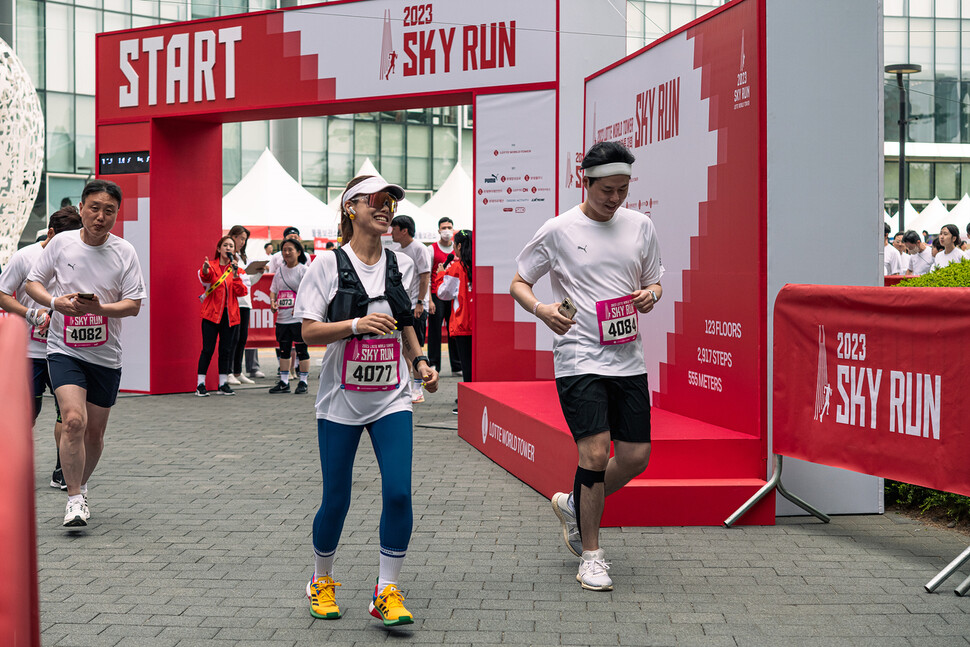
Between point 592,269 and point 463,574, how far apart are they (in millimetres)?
1611

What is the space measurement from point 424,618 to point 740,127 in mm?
3645

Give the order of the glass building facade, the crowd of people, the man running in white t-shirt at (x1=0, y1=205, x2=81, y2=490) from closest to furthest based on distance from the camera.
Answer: the man running in white t-shirt at (x1=0, y1=205, x2=81, y2=490)
the crowd of people
the glass building facade

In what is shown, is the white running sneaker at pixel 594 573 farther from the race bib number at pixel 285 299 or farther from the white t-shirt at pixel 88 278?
the race bib number at pixel 285 299

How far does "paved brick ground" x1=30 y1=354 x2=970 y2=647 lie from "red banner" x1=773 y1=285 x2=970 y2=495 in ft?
1.71

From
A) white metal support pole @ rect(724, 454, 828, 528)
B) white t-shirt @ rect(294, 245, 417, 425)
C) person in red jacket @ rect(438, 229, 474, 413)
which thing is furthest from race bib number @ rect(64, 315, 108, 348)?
person in red jacket @ rect(438, 229, 474, 413)

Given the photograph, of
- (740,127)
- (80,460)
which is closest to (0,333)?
(80,460)

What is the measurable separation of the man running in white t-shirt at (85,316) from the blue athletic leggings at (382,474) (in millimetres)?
2225

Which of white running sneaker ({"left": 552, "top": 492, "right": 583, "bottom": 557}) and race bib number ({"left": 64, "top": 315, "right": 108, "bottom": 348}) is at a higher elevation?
race bib number ({"left": 64, "top": 315, "right": 108, "bottom": 348})

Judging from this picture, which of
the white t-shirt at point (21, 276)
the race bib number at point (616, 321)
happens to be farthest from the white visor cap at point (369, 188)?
the white t-shirt at point (21, 276)

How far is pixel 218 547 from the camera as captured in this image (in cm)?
559

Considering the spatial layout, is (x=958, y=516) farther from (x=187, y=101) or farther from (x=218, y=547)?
(x=187, y=101)

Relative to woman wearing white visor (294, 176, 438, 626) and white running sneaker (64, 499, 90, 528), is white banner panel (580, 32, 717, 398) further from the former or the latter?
white running sneaker (64, 499, 90, 528)

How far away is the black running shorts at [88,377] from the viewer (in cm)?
595

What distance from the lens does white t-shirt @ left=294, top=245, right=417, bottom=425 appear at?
4.21m
